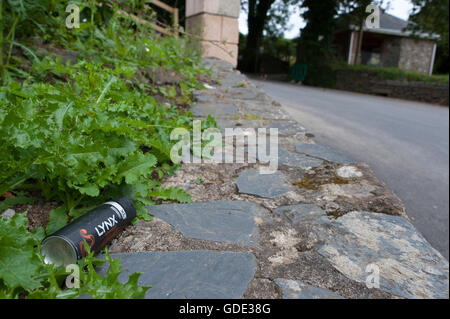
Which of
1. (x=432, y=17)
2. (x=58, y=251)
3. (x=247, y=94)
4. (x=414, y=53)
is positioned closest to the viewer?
(x=58, y=251)

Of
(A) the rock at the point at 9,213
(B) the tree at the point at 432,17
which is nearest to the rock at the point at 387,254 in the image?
(A) the rock at the point at 9,213

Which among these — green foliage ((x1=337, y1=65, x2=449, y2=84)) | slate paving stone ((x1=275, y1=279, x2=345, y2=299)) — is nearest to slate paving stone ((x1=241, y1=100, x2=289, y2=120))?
slate paving stone ((x1=275, y1=279, x2=345, y2=299))

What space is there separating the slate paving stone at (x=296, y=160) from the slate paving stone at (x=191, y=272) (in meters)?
1.03

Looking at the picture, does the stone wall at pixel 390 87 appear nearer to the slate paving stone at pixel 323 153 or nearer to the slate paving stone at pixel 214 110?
the slate paving stone at pixel 214 110

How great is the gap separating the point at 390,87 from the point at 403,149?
33.1 ft

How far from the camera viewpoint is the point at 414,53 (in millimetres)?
21281

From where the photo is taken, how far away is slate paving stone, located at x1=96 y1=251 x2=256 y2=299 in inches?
37.6

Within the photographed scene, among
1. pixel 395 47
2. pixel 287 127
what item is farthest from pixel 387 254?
pixel 395 47

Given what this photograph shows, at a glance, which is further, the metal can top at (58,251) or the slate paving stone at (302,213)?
the slate paving stone at (302,213)

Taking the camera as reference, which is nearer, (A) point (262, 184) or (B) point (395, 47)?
(A) point (262, 184)

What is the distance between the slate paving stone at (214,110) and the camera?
2.96 metres

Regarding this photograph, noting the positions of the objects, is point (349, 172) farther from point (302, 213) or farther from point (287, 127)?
point (287, 127)

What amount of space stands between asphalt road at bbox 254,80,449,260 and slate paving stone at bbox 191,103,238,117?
3.92 feet
